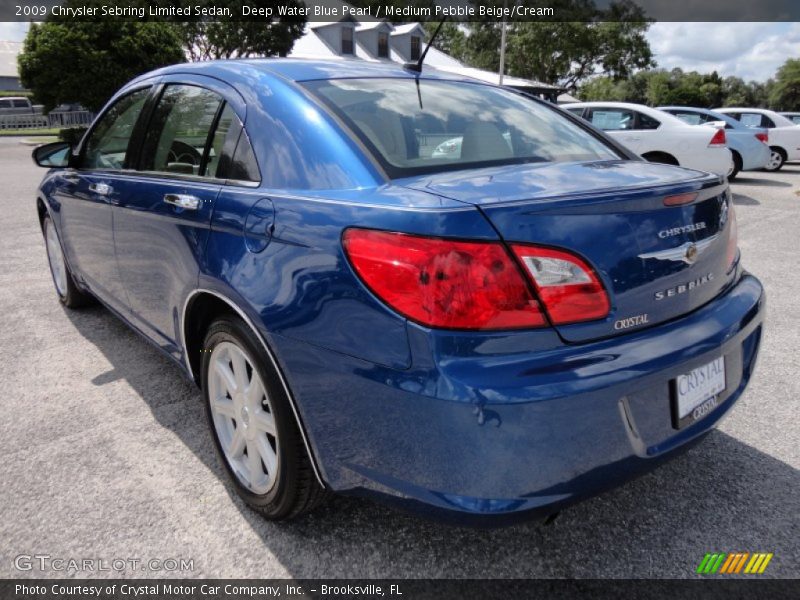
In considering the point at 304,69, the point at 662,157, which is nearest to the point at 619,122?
the point at 662,157

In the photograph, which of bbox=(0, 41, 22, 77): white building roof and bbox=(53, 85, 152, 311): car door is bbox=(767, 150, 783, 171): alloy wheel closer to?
bbox=(53, 85, 152, 311): car door

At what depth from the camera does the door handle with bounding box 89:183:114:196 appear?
121 inches

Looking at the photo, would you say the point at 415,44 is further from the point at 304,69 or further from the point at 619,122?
the point at 304,69

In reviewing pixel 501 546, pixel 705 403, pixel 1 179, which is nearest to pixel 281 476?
pixel 501 546

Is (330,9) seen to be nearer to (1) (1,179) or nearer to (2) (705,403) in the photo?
(1) (1,179)

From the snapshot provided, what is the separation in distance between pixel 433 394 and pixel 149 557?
123cm

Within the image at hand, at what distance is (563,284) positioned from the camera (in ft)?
5.18

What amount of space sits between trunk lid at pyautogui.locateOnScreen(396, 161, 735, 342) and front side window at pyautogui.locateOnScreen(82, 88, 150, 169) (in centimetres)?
199

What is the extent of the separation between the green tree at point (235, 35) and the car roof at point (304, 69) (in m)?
31.5

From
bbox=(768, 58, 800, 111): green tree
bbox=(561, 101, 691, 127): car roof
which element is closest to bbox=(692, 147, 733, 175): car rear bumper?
bbox=(561, 101, 691, 127): car roof

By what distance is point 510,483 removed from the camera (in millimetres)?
1527

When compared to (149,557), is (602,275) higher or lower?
higher

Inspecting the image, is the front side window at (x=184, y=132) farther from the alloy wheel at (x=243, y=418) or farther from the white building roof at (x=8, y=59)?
the white building roof at (x=8, y=59)

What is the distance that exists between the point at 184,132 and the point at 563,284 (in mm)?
1830
